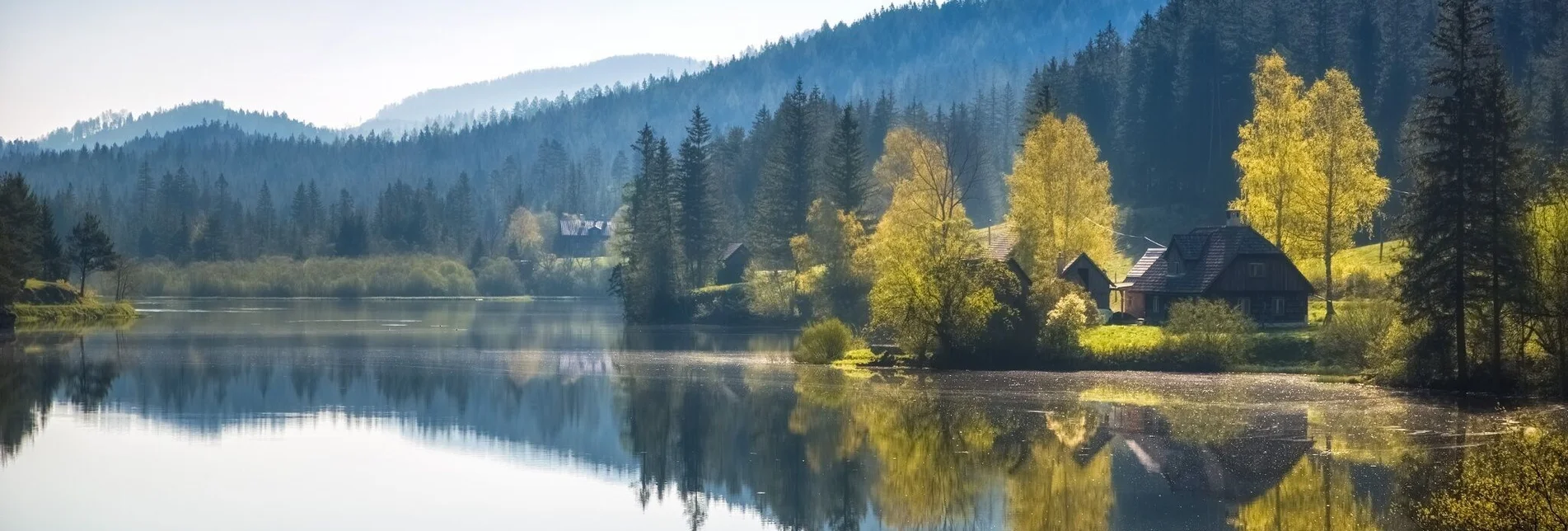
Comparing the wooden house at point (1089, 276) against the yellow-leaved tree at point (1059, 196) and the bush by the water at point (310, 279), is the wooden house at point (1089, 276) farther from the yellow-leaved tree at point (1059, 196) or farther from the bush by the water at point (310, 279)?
the bush by the water at point (310, 279)

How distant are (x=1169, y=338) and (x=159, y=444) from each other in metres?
39.1

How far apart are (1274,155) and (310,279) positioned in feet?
369

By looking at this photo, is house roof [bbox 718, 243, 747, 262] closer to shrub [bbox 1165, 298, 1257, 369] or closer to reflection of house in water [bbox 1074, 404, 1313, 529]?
shrub [bbox 1165, 298, 1257, 369]

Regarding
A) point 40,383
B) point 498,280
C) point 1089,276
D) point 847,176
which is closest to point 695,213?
point 847,176

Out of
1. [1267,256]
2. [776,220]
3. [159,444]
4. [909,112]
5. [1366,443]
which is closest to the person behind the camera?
[1366,443]

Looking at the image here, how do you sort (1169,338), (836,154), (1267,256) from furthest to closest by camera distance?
(836,154) < (1267,256) < (1169,338)

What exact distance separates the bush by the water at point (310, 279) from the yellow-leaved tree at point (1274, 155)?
10503 centimetres

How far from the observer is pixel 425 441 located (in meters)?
44.3

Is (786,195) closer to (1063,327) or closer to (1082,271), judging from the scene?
(1082,271)

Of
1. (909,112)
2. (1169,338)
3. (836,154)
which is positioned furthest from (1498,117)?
(909,112)

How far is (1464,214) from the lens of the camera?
168 feet

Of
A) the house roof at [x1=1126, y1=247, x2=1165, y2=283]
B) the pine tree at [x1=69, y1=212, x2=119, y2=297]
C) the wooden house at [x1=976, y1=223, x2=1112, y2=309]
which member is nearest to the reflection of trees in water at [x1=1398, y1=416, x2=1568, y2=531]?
the house roof at [x1=1126, y1=247, x2=1165, y2=283]

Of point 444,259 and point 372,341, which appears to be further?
point 444,259

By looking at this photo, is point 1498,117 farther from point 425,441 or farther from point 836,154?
point 836,154
